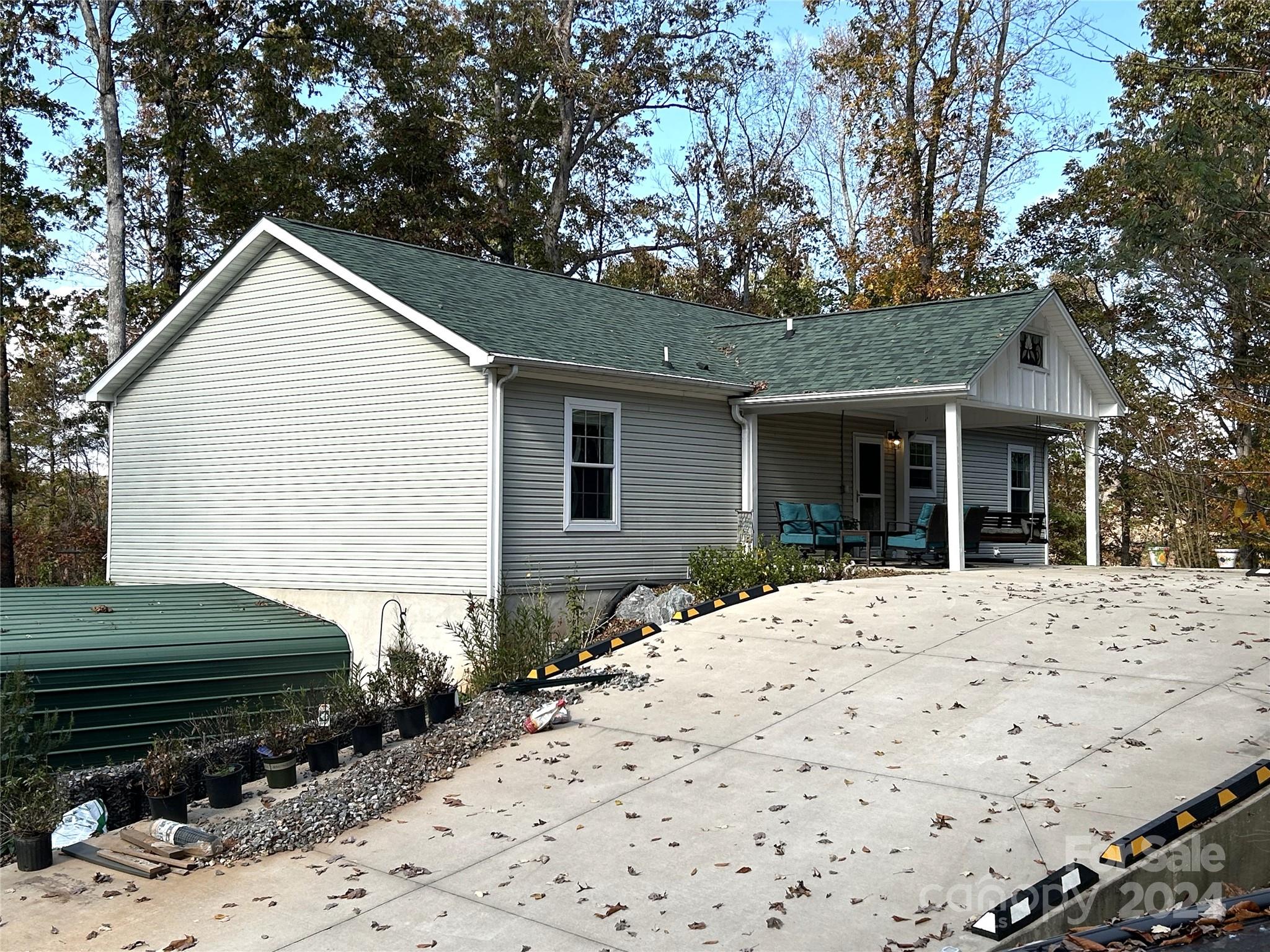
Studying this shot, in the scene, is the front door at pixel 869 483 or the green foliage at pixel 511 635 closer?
the green foliage at pixel 511 635

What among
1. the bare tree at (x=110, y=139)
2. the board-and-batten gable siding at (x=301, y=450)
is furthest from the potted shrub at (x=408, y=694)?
the bare tree at (x=110, y=139)

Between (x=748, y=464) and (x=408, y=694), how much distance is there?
860cm

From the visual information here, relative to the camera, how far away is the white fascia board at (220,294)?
14.2m

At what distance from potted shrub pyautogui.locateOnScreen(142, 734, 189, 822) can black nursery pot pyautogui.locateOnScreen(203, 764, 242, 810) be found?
17cm

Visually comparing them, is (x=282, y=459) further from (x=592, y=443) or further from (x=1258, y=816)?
(x=1258, y=816)

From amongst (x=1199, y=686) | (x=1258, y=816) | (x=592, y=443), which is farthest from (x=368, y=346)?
(x=1258, y=816)

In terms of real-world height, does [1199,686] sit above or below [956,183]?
below

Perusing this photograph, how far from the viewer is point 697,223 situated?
3769cm

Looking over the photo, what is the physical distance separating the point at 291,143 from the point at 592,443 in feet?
53.1

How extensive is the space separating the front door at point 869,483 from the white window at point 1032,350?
11.2 ft

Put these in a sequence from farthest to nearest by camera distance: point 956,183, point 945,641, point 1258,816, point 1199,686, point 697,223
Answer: point 697,223
point 956,183
point 945,641
point 1199,686
point 1258,816

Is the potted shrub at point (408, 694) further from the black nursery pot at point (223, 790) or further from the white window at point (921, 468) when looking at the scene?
the white window at point (921, 468)

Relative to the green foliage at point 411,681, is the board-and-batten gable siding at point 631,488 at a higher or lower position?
higher

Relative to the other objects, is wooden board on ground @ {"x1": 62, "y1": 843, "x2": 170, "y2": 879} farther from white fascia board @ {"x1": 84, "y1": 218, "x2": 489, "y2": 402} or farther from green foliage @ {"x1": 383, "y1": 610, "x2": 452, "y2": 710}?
white fascia board @ {"x1": 84, "y1": 218, "x2": 489, "y2": 402}
